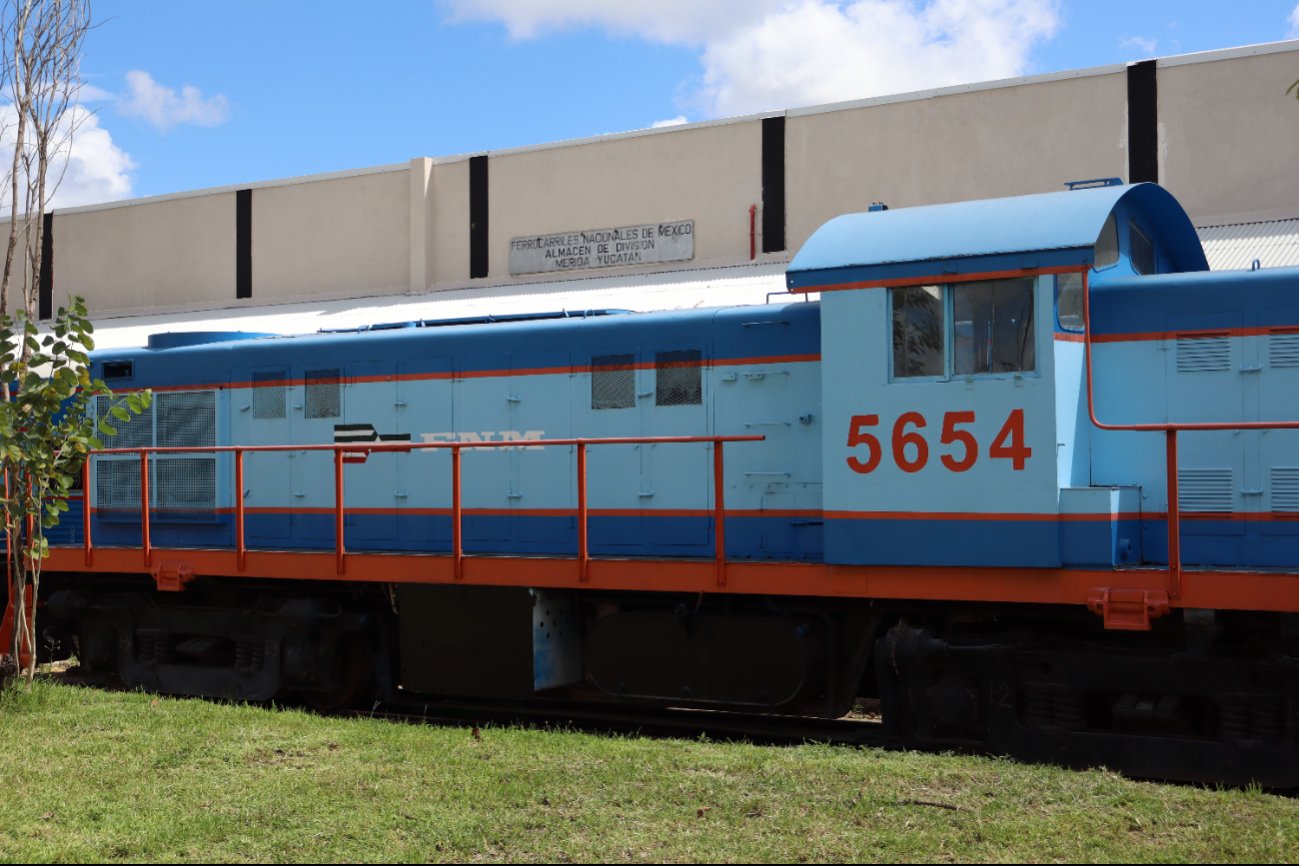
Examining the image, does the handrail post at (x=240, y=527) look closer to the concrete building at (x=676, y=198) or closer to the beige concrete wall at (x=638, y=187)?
the concrete building at (x=676, y=198)

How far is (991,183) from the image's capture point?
18.8 metres

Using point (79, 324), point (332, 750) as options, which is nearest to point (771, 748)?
point (332, 750)

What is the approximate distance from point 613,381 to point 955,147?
36.0 ft

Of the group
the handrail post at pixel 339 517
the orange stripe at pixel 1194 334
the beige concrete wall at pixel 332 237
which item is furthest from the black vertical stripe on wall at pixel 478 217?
the orange stripe at pixel 1194 334

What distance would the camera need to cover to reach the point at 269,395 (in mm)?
11422

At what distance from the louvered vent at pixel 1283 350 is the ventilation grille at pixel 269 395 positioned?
25.8ft

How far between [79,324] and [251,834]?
4.56m

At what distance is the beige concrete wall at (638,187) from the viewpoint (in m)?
20.4

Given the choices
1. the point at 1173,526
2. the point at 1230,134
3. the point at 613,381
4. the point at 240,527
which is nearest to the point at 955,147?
the point at 1230,134

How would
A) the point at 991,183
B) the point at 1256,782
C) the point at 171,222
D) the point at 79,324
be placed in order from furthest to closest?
1. the point at 171,222
2. the point at 991,183
3. the point at 79,324
4. the point at 1256,782

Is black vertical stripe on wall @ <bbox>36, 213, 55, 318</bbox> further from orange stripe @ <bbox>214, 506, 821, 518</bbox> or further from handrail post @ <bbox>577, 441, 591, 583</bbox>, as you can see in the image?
handrail post @ <bbox>577, 441, 591, 583</bbox>

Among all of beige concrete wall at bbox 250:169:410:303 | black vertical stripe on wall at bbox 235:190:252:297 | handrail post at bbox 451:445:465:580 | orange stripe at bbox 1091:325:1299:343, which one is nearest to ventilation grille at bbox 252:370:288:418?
handrail post at bbox 451:445:465:580

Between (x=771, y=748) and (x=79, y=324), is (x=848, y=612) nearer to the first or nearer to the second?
(x=771, y=748)

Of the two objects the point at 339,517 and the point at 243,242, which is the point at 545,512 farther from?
the point at 243,242
